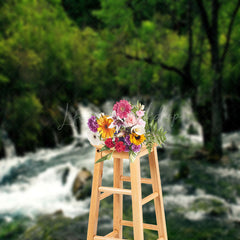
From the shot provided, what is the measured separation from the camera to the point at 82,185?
477cm

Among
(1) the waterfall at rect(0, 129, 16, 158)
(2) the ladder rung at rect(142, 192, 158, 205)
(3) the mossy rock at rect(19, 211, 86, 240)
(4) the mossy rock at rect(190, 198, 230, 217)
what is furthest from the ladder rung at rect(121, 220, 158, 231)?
(1) the waterfall at rect(0, 129, 16, 158)

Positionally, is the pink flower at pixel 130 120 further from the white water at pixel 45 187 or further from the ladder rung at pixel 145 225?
the white water at pixel 45 187

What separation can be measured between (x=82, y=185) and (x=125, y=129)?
309cm

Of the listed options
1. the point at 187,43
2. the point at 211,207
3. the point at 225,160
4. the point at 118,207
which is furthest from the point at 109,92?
the point at 118,207

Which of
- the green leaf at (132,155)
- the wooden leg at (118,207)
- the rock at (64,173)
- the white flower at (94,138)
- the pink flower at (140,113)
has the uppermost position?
the rock at (64,173)

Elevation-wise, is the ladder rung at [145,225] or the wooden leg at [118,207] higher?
Result: the wooden leg at [118,207]

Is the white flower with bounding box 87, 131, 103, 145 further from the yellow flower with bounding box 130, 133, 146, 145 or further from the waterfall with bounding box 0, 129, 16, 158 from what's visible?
the waterfall with bounding box 0, 129, 16, 158

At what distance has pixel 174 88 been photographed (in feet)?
17.5

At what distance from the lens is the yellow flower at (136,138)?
1.77 meters

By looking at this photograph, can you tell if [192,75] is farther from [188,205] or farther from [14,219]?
[14,219]

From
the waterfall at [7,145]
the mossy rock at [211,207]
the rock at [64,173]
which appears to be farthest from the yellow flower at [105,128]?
the waterfall at [7,145]

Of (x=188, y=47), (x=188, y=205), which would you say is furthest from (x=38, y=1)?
(x=188, y=205)

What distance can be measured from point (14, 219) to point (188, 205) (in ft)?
6.96

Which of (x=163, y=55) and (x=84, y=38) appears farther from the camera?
(x=84, y=38)
